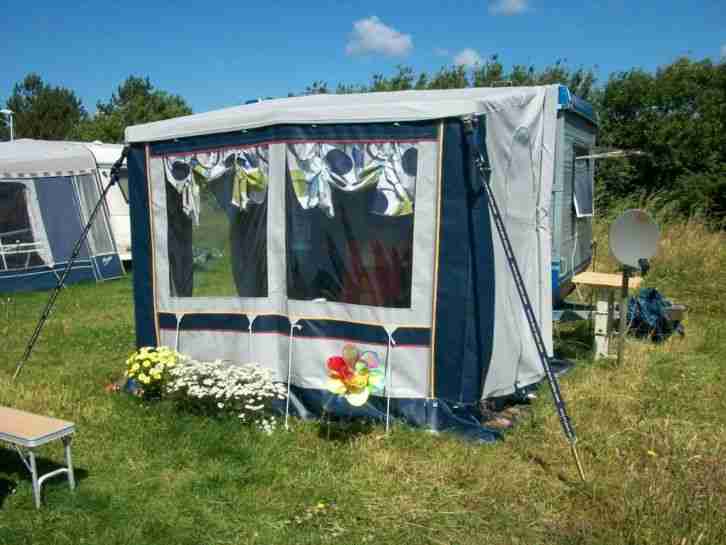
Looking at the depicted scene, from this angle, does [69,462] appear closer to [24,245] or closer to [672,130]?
[24,245]

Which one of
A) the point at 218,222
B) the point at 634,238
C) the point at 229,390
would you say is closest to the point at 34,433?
the point at 229,390

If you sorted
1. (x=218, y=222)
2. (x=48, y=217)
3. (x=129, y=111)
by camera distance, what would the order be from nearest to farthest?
(x=218, y=222) < (x=48, y=217) < (x=129, y=111)

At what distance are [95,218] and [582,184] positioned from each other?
24.3ft

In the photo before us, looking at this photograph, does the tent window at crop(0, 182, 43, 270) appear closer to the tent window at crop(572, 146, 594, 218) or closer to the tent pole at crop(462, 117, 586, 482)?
the tent window at crop(572, 146, 594, 218)

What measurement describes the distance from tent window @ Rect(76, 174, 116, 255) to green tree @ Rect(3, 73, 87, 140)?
2524 cm

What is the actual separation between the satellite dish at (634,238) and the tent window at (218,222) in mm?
2908

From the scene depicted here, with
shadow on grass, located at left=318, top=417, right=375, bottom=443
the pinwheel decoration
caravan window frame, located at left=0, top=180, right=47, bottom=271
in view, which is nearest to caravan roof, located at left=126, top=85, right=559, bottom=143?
the pinwheel decoration

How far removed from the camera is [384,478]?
379cm

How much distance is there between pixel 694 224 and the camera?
11.9 metres

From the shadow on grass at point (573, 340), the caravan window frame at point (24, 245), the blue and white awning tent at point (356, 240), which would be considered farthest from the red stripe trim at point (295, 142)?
the caravan window frame at point (24, 245)

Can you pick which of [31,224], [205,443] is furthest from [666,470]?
[31,224]

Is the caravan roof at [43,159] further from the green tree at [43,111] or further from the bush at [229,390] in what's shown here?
the green tree at [43,111]

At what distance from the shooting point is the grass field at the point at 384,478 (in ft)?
10.7

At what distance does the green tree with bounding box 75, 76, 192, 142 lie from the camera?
28531 millimetres
